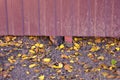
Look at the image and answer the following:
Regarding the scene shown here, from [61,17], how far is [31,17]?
1.69 feet

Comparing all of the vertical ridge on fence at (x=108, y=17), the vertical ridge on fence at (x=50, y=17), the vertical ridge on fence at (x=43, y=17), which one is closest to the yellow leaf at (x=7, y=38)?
the vertical ridge on fence at (x=43, y=17)

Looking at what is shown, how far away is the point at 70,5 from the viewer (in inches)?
239

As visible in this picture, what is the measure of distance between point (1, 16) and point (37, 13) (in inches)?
24.7

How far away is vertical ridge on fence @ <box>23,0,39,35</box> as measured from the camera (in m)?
6.11

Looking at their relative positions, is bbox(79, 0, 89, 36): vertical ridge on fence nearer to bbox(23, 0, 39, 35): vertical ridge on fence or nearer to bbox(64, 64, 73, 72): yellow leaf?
bbox(23, 0, 39, 35): vertical ridge on fence

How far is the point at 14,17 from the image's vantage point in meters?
6.21

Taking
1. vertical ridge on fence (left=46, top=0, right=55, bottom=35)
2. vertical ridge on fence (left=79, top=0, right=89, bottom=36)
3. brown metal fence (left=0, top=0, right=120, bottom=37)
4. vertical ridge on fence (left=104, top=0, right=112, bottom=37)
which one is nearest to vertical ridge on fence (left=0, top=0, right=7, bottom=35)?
brown metal fence (left=0, top=0, right=120, bottom=37)

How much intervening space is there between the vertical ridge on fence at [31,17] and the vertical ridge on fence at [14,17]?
0.34ft

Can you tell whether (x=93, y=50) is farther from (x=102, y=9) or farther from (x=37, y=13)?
(x=37, y=13)

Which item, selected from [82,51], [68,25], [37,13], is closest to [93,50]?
[82,51]

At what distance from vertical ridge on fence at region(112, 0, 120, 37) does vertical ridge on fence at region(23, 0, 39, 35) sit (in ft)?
4.28

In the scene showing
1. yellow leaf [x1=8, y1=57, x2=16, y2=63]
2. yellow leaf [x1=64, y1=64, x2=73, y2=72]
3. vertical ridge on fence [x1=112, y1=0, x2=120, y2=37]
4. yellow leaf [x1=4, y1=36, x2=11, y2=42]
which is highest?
vertical ridge on fence [x1=112, y1=0, x2=120, y2=37]

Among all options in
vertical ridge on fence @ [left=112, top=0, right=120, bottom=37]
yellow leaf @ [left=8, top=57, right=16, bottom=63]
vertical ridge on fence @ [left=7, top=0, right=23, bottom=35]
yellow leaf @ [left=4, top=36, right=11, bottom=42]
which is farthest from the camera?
yellow leaf @ [left=4, top=36, right=11, bottom=42]

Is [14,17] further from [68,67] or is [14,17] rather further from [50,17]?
[68,67]
